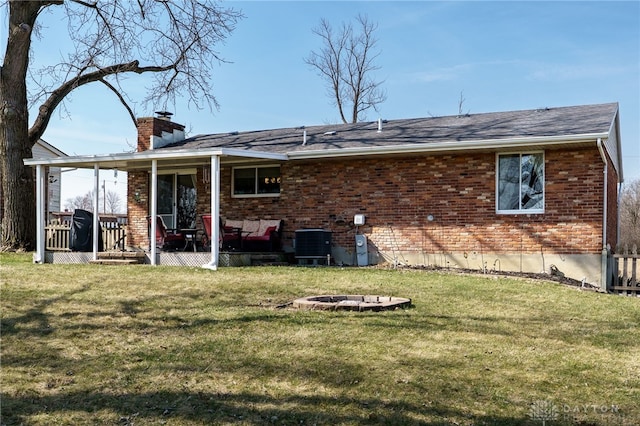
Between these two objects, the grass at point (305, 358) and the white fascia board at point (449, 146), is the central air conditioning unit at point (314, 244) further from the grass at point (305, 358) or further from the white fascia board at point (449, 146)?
the grass at point (305, 358)

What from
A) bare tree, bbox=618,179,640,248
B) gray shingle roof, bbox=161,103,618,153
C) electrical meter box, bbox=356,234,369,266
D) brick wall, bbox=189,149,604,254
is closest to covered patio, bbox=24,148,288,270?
brick wall, bbox=189,149,604,254

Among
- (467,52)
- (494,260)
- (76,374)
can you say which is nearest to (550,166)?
(494,260)

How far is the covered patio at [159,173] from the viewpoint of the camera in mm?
13055

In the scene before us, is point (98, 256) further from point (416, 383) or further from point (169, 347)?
point (416, 383)

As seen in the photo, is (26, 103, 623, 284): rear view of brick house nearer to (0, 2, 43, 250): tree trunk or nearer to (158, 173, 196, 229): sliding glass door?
(158, 173, 196, 229): sliding glass door

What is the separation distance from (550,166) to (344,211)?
487cm

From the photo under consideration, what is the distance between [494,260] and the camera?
44.2 feet

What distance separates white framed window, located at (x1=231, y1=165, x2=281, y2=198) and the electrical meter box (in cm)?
269

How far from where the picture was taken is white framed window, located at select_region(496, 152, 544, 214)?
43.4ft

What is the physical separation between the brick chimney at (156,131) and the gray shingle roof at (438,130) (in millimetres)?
397

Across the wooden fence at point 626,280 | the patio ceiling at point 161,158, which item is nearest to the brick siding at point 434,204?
the wooden fence at point 626,280

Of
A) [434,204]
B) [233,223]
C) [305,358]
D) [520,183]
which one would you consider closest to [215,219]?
[233,223]

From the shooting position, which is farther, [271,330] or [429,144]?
[429,144]

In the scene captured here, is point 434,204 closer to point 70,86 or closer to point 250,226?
point 250,226
